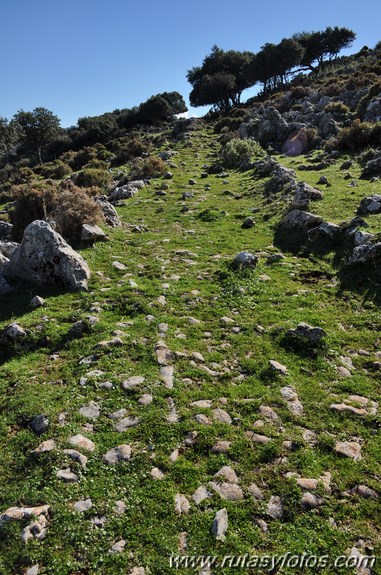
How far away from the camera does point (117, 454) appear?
598 centimetres

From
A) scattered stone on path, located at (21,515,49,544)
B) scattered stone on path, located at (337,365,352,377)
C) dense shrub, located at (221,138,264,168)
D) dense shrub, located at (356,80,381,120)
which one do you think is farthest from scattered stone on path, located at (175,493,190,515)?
dense shrub, located at (356,80,381,120)

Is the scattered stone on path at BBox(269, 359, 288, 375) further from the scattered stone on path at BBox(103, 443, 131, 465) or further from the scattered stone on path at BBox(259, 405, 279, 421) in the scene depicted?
the scattered stone on path at BBox(103, 443, 131, 465)

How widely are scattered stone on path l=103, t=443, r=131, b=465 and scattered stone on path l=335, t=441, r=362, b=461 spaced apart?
3238 millimetres

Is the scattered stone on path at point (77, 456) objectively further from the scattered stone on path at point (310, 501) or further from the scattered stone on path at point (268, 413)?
the scattered stone on path at point (310, 501)

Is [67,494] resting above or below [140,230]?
below

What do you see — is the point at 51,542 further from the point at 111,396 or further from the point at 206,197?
the point at 206,197

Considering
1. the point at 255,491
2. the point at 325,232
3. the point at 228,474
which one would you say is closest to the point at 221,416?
the point at 228,474

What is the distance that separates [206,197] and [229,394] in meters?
18.3

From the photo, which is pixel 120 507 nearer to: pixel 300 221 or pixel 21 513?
pixel 21 513

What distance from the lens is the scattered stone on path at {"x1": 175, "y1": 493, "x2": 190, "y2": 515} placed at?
5.09 metres

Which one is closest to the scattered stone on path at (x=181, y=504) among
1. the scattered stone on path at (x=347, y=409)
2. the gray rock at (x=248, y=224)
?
the scattered stone on path at (x=347, y=409)

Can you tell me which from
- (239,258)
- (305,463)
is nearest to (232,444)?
(305,463)

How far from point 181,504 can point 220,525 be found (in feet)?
1.97

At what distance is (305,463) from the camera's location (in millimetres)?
5738
